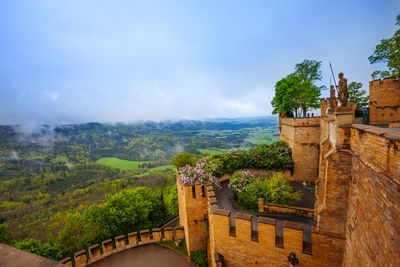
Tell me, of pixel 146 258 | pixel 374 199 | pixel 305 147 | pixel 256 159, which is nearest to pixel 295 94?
pixel 305 147

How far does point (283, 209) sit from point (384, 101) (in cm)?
1212

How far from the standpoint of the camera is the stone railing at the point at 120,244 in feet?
31.2

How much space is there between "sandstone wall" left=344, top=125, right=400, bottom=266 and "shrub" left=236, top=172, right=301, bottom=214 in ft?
22.5

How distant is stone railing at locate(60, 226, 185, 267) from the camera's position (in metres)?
9.52

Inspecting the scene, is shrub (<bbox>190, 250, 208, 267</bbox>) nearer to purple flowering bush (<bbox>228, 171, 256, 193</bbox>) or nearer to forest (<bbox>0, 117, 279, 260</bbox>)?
purple flowering bush (<bbox>228, 171, 256, 193</bbox>)

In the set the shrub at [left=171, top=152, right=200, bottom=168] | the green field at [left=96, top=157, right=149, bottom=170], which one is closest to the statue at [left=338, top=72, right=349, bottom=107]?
the shrub at [left=171, top=152, right=200, bottom=168]

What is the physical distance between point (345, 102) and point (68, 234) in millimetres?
24699

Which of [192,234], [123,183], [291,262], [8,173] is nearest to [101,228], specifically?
[192,234]

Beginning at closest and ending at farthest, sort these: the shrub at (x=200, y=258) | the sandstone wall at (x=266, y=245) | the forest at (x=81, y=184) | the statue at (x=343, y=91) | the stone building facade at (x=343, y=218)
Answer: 1. the stone building facade at (x=343, y=218)
2. the statue at (x=343, y=91)
3. the sandstone wall at (x=266, y=245)
4. the shrub at (x=200, y=258)
5. the forest at (x=81, y=184)

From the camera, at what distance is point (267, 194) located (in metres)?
11.9

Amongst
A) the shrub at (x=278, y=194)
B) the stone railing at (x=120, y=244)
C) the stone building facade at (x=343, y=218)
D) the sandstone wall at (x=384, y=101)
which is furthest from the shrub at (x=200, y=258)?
the sandstone wall at (x=384, y=101)

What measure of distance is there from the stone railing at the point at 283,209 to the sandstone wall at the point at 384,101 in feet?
34.8

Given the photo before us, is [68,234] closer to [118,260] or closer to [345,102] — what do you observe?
[118,260]

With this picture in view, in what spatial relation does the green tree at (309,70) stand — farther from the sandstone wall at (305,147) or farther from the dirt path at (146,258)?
the dirt path at (146,258)
